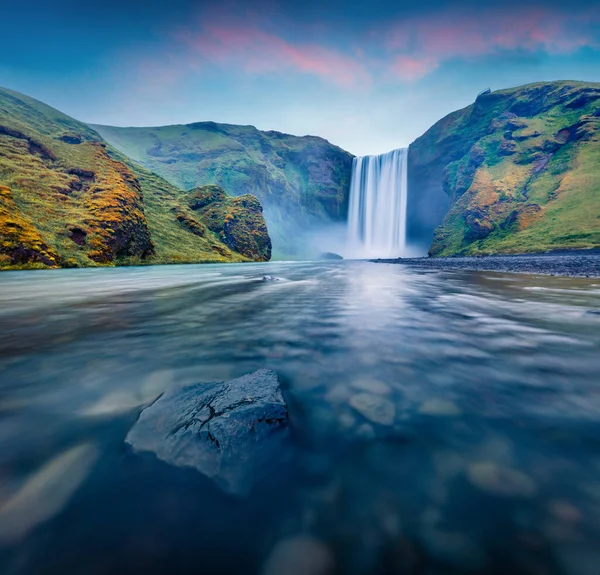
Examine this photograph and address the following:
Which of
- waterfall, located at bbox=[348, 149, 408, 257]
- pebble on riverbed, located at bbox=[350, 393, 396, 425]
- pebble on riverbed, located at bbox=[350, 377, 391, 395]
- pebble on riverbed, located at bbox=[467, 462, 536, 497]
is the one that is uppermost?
waterfall, located at bbox=[348, 149, 408, 257]

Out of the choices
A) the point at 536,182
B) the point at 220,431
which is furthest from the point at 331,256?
the point at 220,431

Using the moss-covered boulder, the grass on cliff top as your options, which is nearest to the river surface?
the grass on cliff top

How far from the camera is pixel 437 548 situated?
150 centimetres

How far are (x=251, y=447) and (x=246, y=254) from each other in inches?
3533

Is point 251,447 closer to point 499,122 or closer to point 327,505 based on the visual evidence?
point 327,505

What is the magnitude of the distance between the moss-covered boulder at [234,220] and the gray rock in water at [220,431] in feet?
290

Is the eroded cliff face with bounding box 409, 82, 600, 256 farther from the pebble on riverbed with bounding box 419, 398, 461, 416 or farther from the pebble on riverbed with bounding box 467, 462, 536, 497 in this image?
the pebble on riverbed with bounding box 467, 462, 536, 497

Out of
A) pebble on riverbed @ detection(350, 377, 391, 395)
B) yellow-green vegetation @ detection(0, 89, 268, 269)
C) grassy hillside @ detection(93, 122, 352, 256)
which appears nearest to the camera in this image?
pebble on riverbed @ detection(350, 377, 391, 395)

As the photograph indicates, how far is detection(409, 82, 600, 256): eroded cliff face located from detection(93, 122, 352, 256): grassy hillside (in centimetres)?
5286

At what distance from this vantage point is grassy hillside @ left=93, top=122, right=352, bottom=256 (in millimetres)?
147375

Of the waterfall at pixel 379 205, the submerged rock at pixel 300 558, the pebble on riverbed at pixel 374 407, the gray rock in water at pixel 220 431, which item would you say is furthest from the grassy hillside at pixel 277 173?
the submerged rock at pixel 300 558

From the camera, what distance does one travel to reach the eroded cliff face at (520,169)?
5888cm

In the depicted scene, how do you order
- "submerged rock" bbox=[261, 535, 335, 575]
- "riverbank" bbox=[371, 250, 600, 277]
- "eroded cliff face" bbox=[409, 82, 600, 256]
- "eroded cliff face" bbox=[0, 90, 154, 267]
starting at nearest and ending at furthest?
"submerged rock" bbox=[261, 535, 335, 575] < "riverbank" bbox=[371, 250, 600, 277] < "eroded cliff face" bbox=[0, 90, 154, 267] < "eroded cliff face" bbox=[409, 82, 600, 256]

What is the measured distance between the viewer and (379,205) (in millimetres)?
118062
